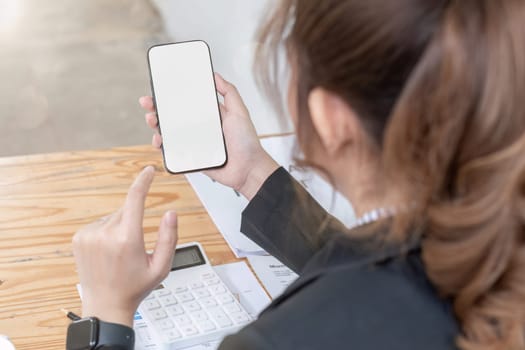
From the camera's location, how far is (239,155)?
95 centimetres

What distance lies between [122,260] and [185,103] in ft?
0.95

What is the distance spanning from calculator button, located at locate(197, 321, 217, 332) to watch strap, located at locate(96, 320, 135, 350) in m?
0.14

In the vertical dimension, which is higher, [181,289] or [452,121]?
[452,121]

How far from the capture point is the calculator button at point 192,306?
0.84 metres

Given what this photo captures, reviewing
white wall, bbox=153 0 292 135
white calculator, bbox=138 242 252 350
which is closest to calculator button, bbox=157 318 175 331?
white calculator, bbox=138 242 252 350

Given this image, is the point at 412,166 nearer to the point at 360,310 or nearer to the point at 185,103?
the point at 360,310

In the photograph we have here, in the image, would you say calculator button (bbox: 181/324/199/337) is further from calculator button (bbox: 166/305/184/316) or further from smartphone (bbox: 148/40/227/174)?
smartphone (bbox: 148/40/227/174)

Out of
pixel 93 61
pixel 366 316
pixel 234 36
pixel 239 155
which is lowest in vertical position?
pixel 93 61

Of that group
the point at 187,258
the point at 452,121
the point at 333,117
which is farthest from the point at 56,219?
the point at 452,121

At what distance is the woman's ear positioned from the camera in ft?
1.86

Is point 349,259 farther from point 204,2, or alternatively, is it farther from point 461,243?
point 204,2

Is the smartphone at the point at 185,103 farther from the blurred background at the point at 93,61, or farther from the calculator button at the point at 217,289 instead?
the blurred background at the point at 93,61

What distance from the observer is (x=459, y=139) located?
1.66ft

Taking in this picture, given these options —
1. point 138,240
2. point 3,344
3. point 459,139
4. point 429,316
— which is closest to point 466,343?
point 429,316
